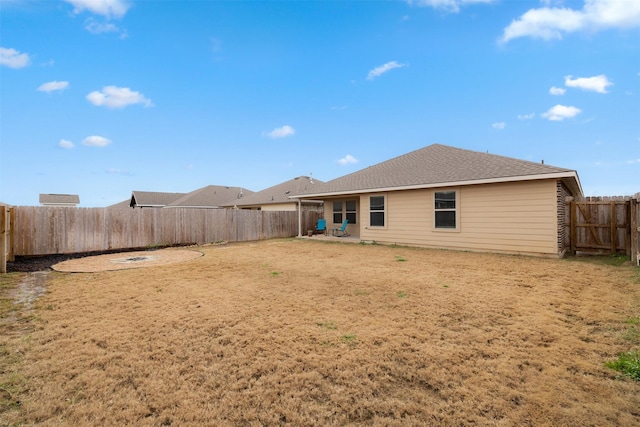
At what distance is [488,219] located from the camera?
9.95m

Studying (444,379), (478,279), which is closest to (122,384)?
(444,379)

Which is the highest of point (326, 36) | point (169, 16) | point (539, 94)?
point (326, 36)

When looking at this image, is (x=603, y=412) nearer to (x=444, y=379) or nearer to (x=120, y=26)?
(x=444, y=379)

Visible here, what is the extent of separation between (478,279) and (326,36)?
13544mm

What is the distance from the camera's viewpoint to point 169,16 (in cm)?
1131

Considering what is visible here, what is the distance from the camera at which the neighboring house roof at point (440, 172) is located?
9156 millimetres

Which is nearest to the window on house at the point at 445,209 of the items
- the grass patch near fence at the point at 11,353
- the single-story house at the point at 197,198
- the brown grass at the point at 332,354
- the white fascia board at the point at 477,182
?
the white fascia board at the point at 477,182

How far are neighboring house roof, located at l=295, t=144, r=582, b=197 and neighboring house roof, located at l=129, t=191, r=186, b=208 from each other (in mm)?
24326

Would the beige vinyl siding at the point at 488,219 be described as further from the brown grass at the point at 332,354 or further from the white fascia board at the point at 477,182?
the brown grass at the point at 332,354

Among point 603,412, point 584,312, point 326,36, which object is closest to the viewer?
point 603,412

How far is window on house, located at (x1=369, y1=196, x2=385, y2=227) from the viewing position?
13.1m

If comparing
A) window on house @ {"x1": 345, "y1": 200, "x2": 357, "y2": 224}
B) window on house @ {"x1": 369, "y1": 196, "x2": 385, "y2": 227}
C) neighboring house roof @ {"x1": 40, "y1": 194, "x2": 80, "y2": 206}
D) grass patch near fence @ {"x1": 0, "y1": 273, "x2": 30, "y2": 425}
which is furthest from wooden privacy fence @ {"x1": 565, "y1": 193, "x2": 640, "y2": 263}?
neighboring house roof @ {"x1": 40, "y1": 194, "x2": 80, "y2": 206}

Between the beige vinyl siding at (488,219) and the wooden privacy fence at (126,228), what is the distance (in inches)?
308

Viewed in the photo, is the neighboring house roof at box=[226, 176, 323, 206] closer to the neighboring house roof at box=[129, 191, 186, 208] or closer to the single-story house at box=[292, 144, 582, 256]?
the single-story house at box=[292, 144, 582, 256]
